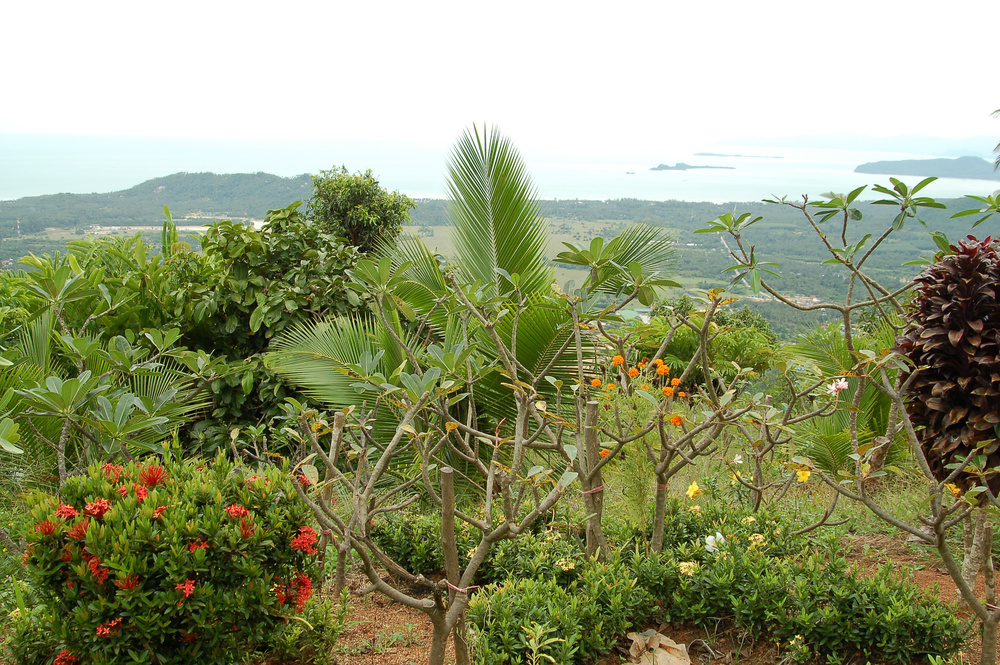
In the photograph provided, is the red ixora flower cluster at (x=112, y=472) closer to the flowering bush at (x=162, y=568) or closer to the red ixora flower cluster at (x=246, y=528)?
the flowering bush at (x=162, y=568)

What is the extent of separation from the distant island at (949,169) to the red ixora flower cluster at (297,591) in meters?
21.6

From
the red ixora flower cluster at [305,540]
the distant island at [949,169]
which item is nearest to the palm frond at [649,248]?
the red ixora flower cluster at [305,540]

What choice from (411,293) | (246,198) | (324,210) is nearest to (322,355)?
(411,293)

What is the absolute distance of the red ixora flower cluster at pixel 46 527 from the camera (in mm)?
1748

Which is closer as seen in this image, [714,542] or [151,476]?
[151,476]

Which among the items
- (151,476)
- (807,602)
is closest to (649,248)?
(807,602)

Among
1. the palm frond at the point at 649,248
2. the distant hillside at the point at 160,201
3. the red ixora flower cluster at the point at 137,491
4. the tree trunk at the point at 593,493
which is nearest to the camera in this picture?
the red ixora flower cluster at the point at 137,491

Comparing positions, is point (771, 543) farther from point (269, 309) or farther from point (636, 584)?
point (269, 309)

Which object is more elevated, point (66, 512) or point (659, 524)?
point (66, 512)

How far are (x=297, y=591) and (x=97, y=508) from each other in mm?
649

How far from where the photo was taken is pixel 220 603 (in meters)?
1.81

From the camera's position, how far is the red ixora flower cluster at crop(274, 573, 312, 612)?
201cm

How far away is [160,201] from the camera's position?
12.1 m

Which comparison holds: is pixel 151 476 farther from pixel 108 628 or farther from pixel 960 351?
pixel 960 351
